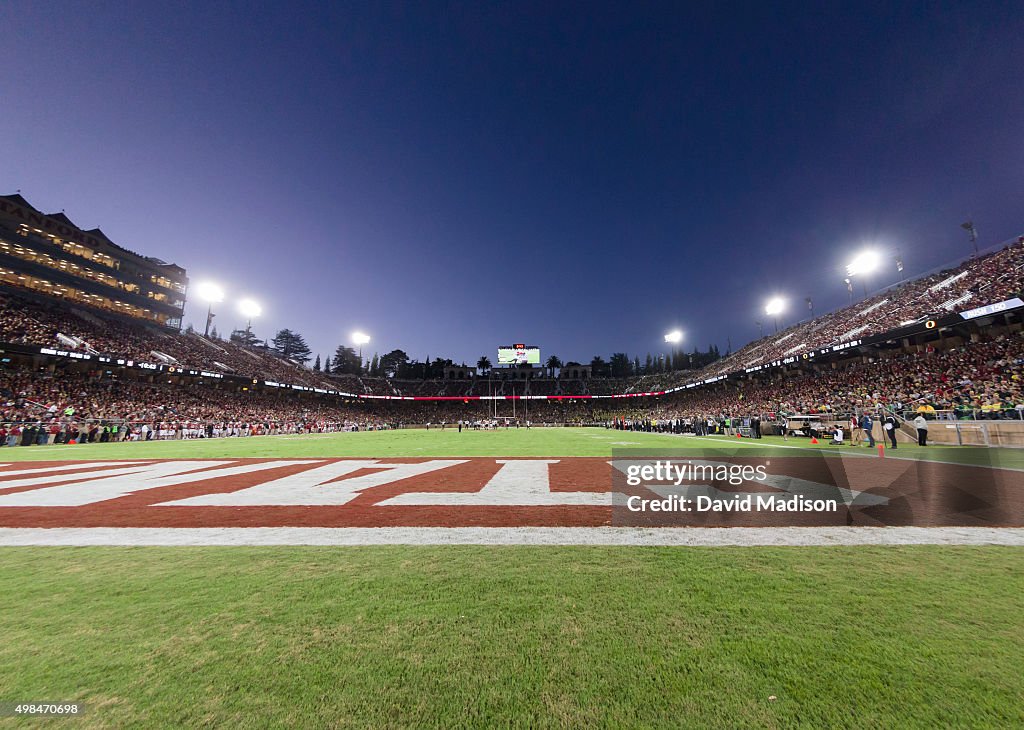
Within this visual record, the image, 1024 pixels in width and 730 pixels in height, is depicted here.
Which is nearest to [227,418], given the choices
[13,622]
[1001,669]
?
[13,622]

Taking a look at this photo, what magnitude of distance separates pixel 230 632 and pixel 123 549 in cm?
269

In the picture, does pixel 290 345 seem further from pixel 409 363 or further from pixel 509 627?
pixel 509 627

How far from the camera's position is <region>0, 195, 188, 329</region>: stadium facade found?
41.0m

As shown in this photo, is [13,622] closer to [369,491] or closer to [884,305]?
[369,491]

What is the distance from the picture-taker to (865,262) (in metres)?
51.8

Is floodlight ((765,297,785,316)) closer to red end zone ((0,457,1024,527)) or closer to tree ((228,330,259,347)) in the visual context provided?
red end zone ((0,457,1024,527))

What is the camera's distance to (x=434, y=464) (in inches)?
449

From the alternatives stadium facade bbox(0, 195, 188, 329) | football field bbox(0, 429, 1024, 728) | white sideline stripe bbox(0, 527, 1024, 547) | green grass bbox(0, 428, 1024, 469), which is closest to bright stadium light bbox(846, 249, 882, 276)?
green grass bbox(0, 428, 1024, 469)

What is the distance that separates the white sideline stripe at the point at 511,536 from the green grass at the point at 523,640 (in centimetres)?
52

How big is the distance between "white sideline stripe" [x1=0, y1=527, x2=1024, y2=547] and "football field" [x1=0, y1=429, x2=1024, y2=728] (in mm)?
59

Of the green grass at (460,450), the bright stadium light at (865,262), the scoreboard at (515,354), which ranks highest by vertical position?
the bright stadium light at (865,262)

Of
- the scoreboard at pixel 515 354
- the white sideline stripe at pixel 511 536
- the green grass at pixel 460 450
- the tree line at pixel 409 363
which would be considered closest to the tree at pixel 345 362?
the tree line at pixel 409 363

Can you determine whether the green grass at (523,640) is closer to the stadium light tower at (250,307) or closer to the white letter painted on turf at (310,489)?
the white letter painted on turf at (310,489)

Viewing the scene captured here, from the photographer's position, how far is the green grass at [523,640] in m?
1.68
